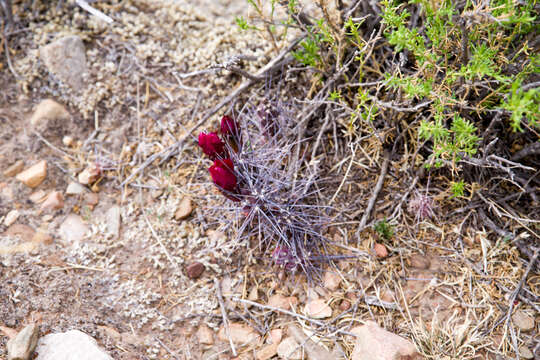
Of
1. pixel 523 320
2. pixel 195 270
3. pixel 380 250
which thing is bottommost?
pixel 523 320

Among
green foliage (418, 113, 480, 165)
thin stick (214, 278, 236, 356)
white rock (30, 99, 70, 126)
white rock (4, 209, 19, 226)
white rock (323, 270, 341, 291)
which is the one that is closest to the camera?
green foliage (418, 113, 480, 165)

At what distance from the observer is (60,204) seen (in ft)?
8.67

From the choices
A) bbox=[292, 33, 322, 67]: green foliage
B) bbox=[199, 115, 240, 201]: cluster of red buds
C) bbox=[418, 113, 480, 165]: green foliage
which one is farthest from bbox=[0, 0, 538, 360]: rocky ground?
bbox=[418, 113, 480, 165]: green foliage

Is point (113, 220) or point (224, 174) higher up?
point (224, 174)

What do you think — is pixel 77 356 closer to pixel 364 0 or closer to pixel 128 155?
pixel 128 155

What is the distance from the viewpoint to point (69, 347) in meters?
1.89

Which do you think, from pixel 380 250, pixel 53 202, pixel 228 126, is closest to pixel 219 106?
pixel 228 126

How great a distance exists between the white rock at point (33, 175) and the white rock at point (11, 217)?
208mm

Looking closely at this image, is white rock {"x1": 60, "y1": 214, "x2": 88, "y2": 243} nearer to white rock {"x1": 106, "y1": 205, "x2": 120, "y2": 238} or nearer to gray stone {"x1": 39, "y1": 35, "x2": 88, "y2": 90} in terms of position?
white rock {"x1": 106, "y1": 205, "x2": 120, "y2": 238}

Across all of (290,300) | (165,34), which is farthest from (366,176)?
(165,34)

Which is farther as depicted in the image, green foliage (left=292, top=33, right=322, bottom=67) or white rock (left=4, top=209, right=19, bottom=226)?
white rock (left=4, top=209, right=19, bottom=226)

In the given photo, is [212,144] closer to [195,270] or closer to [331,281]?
[195,270]

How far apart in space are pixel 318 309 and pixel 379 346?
39cm

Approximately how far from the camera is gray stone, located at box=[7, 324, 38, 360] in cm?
179
